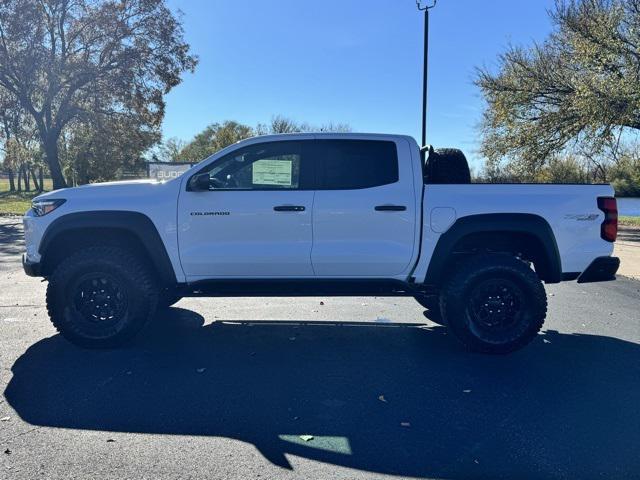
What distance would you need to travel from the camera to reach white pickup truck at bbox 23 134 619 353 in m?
4.53

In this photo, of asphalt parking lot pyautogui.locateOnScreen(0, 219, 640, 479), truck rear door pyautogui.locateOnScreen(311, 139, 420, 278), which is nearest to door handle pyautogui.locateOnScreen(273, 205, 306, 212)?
truck rear door pyautogui.locateOnScreen(311, 139, 420, 278)

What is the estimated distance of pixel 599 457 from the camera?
2924 millimetres

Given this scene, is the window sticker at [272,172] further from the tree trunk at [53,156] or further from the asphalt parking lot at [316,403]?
the tree trunk at [53,156]

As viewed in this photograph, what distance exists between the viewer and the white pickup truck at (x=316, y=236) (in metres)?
4.53

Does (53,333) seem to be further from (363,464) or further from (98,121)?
(98,121)

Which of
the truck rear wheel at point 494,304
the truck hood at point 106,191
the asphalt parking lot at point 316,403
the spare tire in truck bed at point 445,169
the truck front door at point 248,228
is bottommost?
the asphalt parking lot at point 316,403

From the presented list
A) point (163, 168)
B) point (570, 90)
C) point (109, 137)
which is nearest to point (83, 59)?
point (109, 137)

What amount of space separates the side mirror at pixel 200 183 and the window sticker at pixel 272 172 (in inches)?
17.9

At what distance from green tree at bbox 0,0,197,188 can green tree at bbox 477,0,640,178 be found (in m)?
14.9

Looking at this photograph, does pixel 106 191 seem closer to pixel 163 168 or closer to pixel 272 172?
pixel 272 172

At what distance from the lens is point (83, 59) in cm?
2175

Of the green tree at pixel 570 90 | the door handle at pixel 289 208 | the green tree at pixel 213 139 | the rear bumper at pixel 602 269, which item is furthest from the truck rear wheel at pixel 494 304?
the green tree at pixel 213 139

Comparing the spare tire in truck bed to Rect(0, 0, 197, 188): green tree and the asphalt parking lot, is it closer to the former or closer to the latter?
the asphalt parking lot

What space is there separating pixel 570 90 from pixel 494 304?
1431cm
